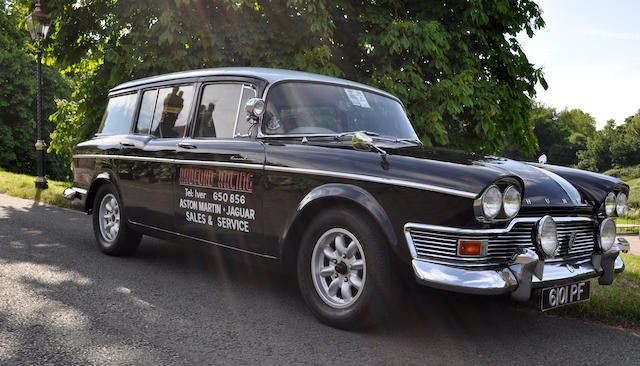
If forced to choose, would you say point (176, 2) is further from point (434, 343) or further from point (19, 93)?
point (19, 93)

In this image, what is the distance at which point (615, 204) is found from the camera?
166 inches

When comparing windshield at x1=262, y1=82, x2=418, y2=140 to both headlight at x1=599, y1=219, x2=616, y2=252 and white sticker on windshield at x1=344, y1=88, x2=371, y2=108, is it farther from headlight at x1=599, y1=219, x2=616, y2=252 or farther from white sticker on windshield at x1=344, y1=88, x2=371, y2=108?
headlight at x1=599, y1=219, x2=616, y2=252

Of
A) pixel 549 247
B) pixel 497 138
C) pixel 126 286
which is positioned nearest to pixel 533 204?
pixel 549 247

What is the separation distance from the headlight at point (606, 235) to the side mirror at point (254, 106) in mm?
2610

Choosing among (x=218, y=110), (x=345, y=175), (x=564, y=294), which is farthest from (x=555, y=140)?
(x=345, y=175)

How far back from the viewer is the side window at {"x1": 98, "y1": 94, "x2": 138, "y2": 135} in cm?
607

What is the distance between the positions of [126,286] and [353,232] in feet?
7.25

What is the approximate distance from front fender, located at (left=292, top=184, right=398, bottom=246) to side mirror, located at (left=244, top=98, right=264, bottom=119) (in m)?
0.83

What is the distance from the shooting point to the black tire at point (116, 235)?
5.78 m

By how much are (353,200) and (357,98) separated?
146cm

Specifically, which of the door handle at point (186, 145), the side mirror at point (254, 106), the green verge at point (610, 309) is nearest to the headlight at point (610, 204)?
the green verge at point (610, 309)

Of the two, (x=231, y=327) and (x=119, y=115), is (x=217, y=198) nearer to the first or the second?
(x=231, y=327)

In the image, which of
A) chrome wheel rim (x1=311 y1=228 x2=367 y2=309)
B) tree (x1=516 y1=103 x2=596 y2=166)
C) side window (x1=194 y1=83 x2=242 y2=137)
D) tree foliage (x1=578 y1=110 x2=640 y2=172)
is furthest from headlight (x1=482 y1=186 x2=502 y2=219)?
tree (x1=516 y1=103 x2=596 y2=166)

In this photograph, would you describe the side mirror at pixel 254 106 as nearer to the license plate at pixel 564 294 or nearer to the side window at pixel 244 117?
the side window at pixel 244 117
